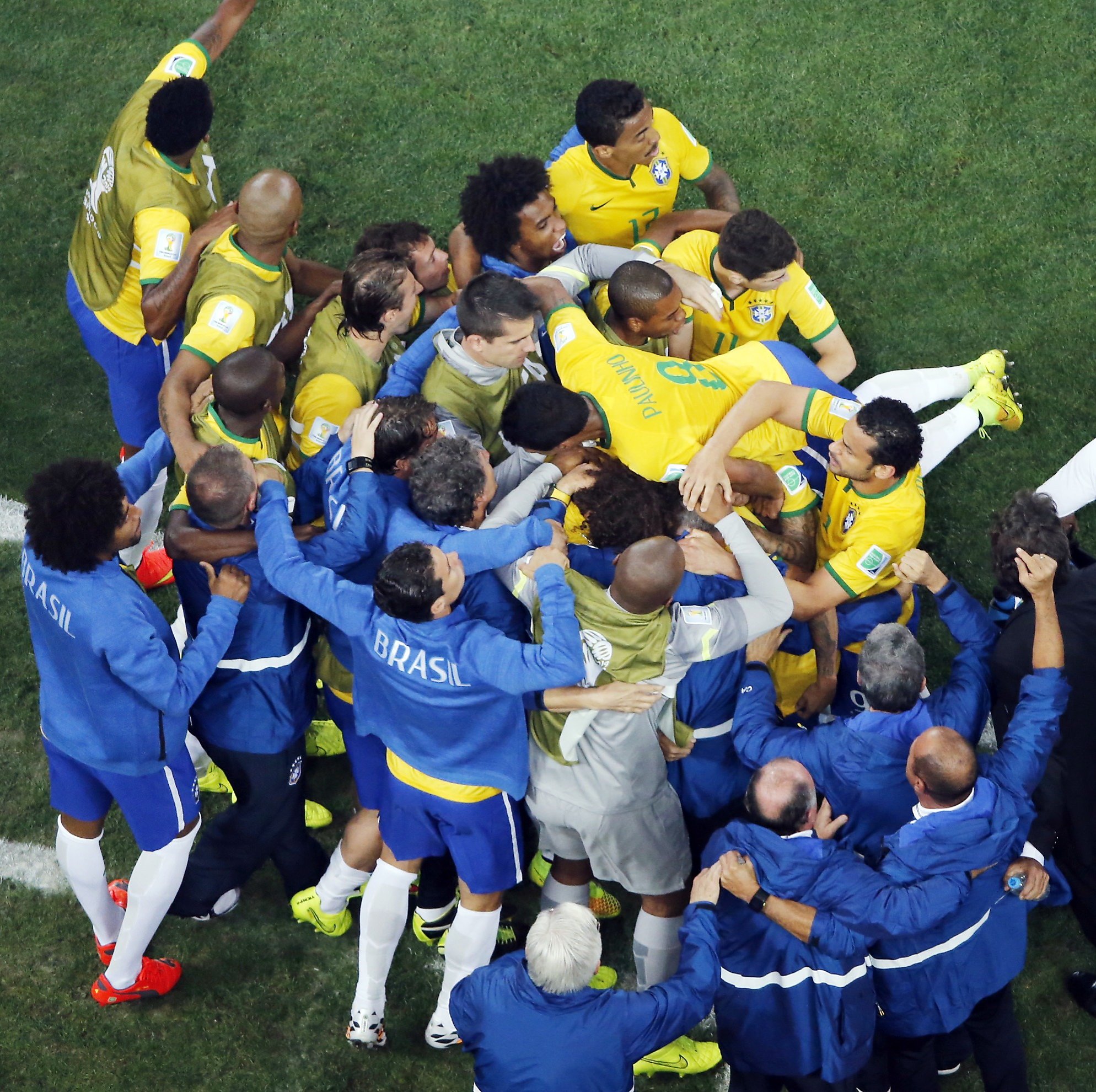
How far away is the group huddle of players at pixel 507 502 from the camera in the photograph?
4.36 metres

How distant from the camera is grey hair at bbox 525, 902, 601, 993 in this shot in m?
3.76

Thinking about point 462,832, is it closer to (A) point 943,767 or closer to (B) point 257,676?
(B) point 257,676

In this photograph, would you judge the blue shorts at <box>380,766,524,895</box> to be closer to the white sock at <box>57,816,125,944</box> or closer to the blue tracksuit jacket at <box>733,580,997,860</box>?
the blue tracksuit jacket at <box>733,580,997,860</box>

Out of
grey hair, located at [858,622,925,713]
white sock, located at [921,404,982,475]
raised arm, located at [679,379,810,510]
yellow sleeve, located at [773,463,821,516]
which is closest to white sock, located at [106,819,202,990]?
raised arm, located at [679,379,810,510]

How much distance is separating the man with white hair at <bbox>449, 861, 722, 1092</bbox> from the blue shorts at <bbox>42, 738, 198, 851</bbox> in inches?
52.9

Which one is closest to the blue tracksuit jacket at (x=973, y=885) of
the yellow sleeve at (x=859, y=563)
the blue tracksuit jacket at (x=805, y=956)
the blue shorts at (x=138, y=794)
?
the blue tracksuit jacket at (x=805, y=956)

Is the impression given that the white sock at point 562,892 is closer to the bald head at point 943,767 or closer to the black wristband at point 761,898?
the black wristband at point 761,898

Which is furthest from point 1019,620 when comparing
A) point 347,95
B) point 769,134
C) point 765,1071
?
point 347,95

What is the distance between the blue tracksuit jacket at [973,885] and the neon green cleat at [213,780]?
2786 millimetres

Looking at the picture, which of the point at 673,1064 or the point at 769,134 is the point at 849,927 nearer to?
the point at 673,1064

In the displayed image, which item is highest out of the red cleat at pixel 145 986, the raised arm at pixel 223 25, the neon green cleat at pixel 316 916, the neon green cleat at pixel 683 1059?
the raised arm at pixel 223 25

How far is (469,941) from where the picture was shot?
185 inches

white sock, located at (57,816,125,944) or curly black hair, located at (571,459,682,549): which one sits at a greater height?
curly black hair, located at (571,459,682,549)

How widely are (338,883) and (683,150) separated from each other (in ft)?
12.4
